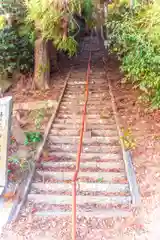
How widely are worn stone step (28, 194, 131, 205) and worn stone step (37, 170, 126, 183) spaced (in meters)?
0.57

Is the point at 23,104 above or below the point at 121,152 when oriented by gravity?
above

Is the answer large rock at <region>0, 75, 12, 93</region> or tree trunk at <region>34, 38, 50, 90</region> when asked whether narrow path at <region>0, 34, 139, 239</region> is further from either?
large rock at <region>0, 75, 12, 93</region>

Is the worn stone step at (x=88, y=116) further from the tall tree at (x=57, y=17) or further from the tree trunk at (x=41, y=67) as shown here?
the tree trunk at (x=41, y=67)

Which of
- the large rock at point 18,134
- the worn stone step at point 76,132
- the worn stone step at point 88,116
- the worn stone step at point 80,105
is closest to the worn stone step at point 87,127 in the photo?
the worn stone step at point 76,132

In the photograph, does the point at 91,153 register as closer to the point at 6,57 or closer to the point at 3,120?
the point at 3,120

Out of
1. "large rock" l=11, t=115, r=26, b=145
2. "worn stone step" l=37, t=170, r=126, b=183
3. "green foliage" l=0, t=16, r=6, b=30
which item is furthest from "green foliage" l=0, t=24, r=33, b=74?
"worn stone step" l=37, t=170, r=126, b=183

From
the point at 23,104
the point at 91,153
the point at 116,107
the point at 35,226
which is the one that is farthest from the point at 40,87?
the point at 35,226

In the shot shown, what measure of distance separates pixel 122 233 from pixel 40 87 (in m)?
6.88

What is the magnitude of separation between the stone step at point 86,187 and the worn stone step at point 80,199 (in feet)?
0.84

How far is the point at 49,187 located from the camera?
5.73 meters

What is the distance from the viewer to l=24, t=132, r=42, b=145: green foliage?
7120 millimetres

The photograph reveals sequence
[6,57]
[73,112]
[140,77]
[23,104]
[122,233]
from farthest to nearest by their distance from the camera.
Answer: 1. [6,57]
2. [23,104]
3. [73,112]
4. [140,77]
5. [122,233]

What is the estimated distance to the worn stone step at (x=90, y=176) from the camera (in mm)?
5941

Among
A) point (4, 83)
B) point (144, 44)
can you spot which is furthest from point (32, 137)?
point (4, 83)
